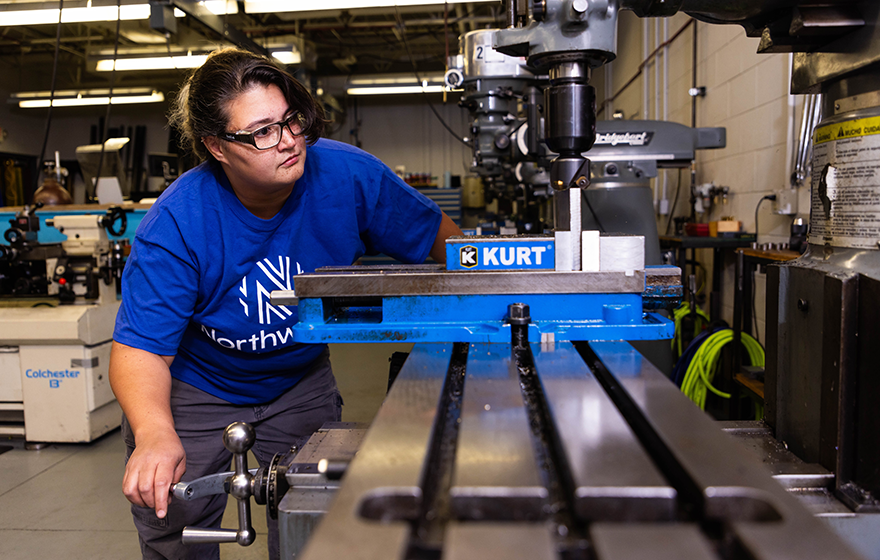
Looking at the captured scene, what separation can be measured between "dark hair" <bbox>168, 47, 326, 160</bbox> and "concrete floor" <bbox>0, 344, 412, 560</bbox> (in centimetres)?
145

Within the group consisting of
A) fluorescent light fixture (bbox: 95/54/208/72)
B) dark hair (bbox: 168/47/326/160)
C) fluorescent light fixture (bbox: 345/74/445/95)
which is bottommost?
dark hair (bbox: 168/47/326/160)

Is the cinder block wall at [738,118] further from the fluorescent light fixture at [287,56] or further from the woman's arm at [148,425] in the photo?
the fluorescent light fixture at [287,56]

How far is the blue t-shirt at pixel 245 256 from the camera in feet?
3.49

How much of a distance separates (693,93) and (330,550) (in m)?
3.67

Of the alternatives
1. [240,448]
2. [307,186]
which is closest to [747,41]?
[307,186]

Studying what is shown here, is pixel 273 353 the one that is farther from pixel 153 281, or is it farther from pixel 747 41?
pixel 747 41

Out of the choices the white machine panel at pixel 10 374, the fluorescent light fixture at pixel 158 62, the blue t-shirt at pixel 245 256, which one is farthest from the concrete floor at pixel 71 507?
the fluorescent light fixture at pixel 158 62

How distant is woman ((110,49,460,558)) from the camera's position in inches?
41.1

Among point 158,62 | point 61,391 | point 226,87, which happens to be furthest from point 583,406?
point 158,62

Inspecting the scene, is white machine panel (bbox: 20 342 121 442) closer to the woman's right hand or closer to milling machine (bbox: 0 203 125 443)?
milling machine (bbox: 0 203 125 443)

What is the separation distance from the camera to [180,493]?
2.30 ft

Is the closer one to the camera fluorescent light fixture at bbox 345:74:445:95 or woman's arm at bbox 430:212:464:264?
woman's arm at bbox 430:212:464:264

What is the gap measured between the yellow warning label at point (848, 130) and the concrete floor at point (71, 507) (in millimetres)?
1926

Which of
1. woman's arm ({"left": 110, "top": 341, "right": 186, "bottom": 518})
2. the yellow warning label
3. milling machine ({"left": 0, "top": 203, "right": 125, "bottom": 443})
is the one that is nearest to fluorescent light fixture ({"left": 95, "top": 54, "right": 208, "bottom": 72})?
milling machine ({"left": 0, "top": 203, "right": 125, "bottom": 443})
